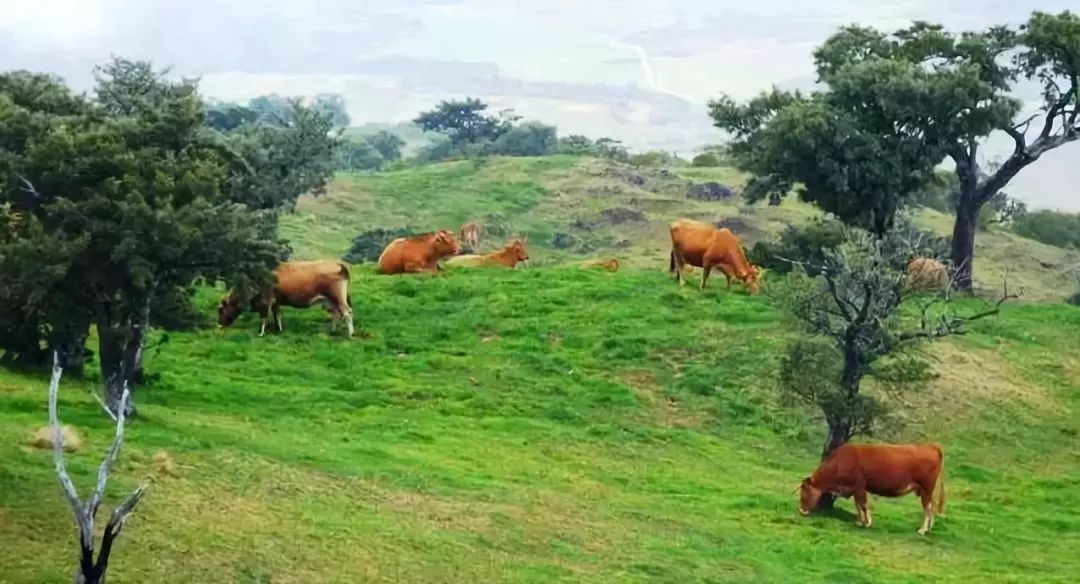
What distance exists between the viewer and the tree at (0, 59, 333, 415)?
18.2 m

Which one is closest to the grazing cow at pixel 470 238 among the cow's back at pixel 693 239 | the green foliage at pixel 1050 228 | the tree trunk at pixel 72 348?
the cow's back at pixel 693 239

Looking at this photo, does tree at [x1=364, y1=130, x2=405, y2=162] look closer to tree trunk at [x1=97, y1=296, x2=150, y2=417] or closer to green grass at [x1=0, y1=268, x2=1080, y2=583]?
green grass at [x1=0, y1=268, x2=1080, y2=583]

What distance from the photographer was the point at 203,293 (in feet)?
109

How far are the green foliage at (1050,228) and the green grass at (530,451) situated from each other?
4159 centimetres

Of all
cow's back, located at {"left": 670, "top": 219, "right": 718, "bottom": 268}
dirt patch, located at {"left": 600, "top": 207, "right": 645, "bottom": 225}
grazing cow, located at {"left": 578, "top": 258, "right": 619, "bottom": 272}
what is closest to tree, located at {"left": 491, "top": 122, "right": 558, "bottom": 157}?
dirt patch, located at {"left": 600, "top": 207, "right": 645, "bottom": 225}

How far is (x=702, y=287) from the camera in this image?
36.2 m

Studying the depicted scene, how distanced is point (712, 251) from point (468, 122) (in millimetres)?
77980

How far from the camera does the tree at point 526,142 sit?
343ft

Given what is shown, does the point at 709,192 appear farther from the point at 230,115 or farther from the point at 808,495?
the point at 808,495

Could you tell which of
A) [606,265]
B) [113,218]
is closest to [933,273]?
[606,265]

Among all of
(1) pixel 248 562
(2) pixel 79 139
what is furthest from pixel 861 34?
(1) pixel 248 562

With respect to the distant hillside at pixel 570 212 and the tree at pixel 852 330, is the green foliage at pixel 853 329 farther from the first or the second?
the distant hillside at pixel 570 212

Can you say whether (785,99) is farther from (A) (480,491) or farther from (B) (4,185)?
(B) (4,185)

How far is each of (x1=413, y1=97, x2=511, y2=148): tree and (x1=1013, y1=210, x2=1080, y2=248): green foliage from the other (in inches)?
1710
